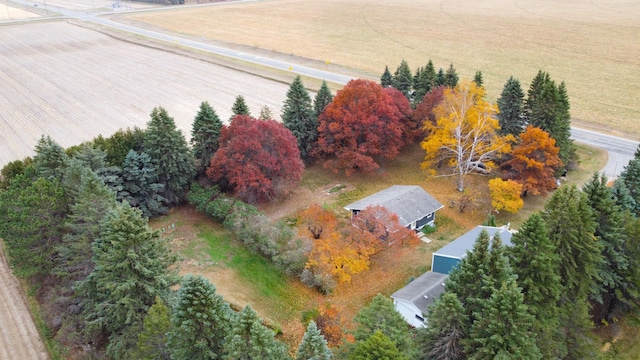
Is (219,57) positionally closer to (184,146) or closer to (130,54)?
(130,54)

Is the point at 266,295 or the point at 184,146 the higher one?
the point at 184,146

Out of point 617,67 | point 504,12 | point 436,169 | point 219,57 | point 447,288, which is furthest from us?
point 504,12

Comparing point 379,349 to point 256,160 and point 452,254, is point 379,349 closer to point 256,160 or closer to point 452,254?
point 452,254

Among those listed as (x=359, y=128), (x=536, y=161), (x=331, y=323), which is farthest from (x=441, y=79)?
(x=331, y=323)

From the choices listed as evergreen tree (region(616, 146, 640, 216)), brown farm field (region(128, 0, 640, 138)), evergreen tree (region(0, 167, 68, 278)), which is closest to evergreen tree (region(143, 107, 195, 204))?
evergreen tree (region(0, 167, 68, 278))

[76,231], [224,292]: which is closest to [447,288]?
[224,292]

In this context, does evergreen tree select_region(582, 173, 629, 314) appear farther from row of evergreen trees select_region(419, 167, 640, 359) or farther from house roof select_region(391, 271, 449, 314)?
house roof select_region(391, 271, 449, 314)
